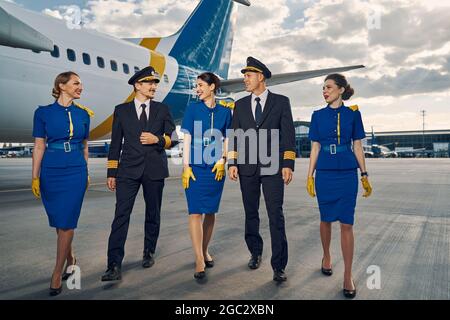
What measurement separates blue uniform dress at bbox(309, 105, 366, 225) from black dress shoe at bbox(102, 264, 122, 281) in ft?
5.58

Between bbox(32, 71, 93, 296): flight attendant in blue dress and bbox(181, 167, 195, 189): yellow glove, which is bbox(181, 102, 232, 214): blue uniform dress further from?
bbox(32, 71, 93, 296): flight attendant in blue dress

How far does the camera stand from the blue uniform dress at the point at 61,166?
9.27ft

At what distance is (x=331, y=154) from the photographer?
292cm

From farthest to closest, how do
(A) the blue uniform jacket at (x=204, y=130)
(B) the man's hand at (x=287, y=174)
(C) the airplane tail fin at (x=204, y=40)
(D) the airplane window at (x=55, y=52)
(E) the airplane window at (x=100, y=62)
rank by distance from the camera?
1. (C) the airplane tail fin at (x=204, y=40)
2. (E) the airplane window at (x=100, y=62)
3. (D) the airplane window at (x=55, y=52)
4. (A) the blue uniform jacket at (x=204, y=130)
5. (B) the man's hand at (x=287, y=174)

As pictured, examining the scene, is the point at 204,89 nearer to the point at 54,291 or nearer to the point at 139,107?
the point at 139,107

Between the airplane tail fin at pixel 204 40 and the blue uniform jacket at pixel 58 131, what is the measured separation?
1240 cm

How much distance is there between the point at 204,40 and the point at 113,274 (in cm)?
1465

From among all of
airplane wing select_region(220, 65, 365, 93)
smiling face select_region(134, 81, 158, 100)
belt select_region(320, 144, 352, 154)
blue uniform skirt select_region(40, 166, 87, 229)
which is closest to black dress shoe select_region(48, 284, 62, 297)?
blue uniform skirt select_region(40, 166, 87, 229)

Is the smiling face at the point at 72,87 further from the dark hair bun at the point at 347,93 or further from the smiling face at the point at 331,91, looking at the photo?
the dark hair bun at the point at 347,93

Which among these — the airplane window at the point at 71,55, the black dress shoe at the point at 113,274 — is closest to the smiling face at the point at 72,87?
the black dress shoe at the point at 113,274

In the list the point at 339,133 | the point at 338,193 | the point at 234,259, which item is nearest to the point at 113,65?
the point at 234,259

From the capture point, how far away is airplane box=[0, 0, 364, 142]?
7488 mm

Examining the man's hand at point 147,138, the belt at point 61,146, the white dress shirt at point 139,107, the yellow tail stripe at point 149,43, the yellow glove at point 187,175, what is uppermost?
the yellow tail stripe at point 149,43
